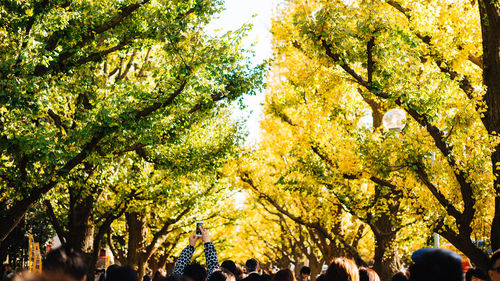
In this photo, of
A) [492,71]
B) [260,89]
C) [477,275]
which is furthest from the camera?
[260,89]

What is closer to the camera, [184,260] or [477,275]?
[184,260]

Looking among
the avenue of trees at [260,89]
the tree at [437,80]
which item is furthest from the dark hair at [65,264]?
the tree at [437,80]

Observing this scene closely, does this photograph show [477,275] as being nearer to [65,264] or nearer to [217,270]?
[217,270]

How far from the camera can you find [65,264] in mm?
3248

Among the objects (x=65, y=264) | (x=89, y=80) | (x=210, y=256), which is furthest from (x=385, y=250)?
(x=65, y=264)

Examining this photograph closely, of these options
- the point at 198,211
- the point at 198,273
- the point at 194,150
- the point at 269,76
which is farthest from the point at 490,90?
the point at 198,211

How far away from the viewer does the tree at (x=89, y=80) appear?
29.1 ft

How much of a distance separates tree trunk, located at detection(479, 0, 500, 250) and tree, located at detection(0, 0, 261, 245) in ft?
15.6

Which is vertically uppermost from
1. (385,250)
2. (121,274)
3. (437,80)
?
(437,80)

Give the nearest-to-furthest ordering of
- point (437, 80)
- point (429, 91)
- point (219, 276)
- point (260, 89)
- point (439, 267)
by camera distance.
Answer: point (439, 267), point (219, 276), point (429, 91), point (437, 80), point (260, 89)

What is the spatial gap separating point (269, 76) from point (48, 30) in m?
11.1

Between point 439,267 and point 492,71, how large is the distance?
7096 mm

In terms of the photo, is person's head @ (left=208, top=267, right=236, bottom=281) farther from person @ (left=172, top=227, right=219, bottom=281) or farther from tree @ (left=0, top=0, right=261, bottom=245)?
tree @ (left=0, top=0, right=261, bottom=245)

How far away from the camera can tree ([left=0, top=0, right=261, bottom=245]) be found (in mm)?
8867
